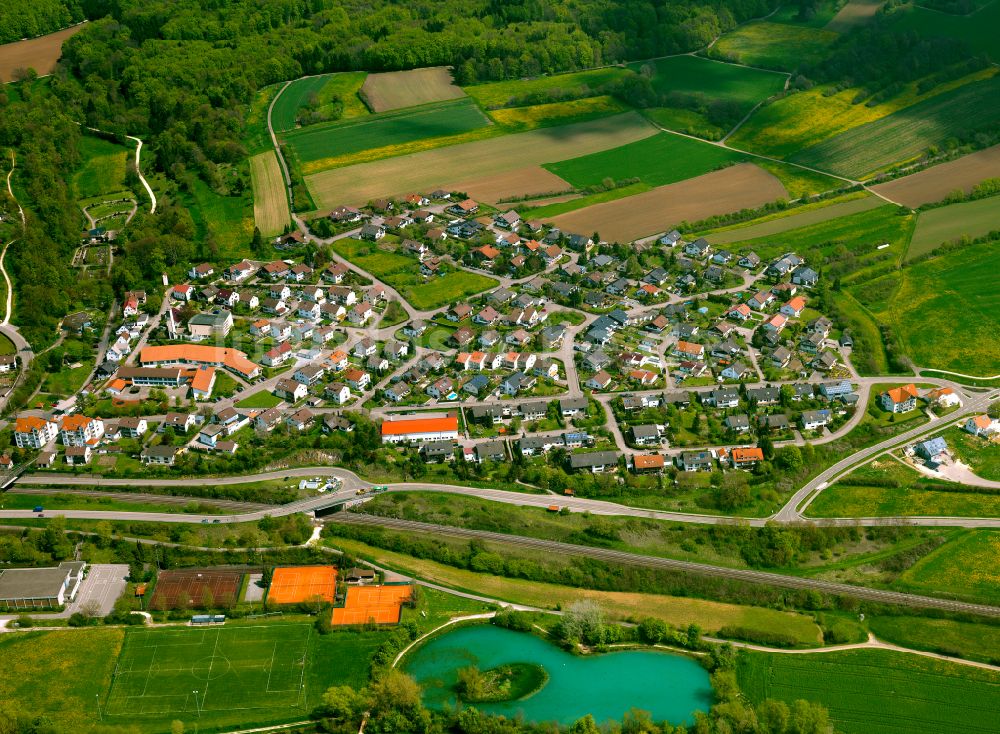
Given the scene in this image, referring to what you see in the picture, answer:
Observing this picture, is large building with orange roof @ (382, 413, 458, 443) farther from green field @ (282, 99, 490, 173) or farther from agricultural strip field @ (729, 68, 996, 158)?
agricultural strip field @ (729, 68, 996, 158)

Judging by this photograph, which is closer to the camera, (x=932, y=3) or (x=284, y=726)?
(x=284, y=726)

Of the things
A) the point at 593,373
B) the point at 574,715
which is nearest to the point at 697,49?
the point at 593,373

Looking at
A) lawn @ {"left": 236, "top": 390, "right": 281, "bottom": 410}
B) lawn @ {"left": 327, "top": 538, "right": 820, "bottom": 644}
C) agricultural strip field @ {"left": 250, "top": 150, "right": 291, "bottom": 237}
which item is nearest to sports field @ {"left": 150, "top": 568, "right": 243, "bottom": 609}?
lawn @ {"left": 327, "top": 538, "right": 820, "bottom": 644}

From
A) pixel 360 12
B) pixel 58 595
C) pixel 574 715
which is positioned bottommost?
pixel 574 715

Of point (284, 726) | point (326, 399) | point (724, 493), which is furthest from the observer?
point (326, 399)

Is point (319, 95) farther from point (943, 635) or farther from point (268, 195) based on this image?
point (943, 635)

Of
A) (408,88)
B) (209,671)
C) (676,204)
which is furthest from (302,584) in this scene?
(408,88)

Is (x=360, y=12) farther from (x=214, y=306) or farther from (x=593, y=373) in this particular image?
(x=593, y=373)
